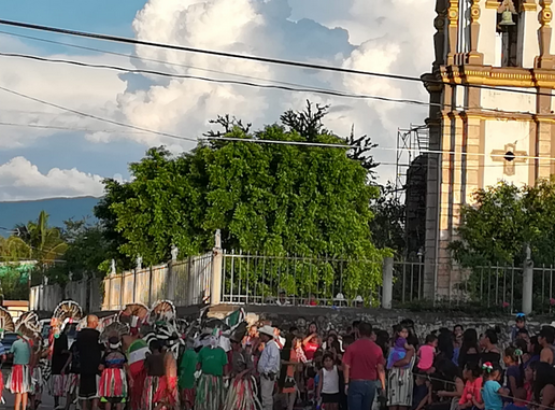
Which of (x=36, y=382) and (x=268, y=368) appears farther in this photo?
(x=36, y=382)

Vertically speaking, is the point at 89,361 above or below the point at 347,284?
below

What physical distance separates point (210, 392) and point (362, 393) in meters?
3.11

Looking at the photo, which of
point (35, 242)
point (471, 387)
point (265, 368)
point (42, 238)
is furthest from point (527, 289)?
point (35, 242)

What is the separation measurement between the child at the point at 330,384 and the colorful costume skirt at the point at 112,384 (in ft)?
10.5

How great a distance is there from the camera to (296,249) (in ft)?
136

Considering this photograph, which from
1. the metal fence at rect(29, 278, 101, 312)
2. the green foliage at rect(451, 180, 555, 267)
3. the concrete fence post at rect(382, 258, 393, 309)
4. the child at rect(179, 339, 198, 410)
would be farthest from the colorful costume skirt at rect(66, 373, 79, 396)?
the metal fence at rect(29, 278, 101, 312)

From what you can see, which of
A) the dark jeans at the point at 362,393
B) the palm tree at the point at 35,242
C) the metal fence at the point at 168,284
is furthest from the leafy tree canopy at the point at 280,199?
the palm tree at the point at 35,242

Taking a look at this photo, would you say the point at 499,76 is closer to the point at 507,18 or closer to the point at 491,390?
the point at 507,18

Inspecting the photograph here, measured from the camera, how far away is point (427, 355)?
19.4m

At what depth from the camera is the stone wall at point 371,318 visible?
25.7m

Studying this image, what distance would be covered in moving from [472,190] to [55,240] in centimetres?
7316

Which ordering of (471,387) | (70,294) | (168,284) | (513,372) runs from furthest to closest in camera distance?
(70,294) → (168,284) → (513,372) → (471,387)

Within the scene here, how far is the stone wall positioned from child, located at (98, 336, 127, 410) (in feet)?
17.0

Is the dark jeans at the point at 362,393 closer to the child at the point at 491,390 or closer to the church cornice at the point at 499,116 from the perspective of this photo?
the child at the point at 491,390
